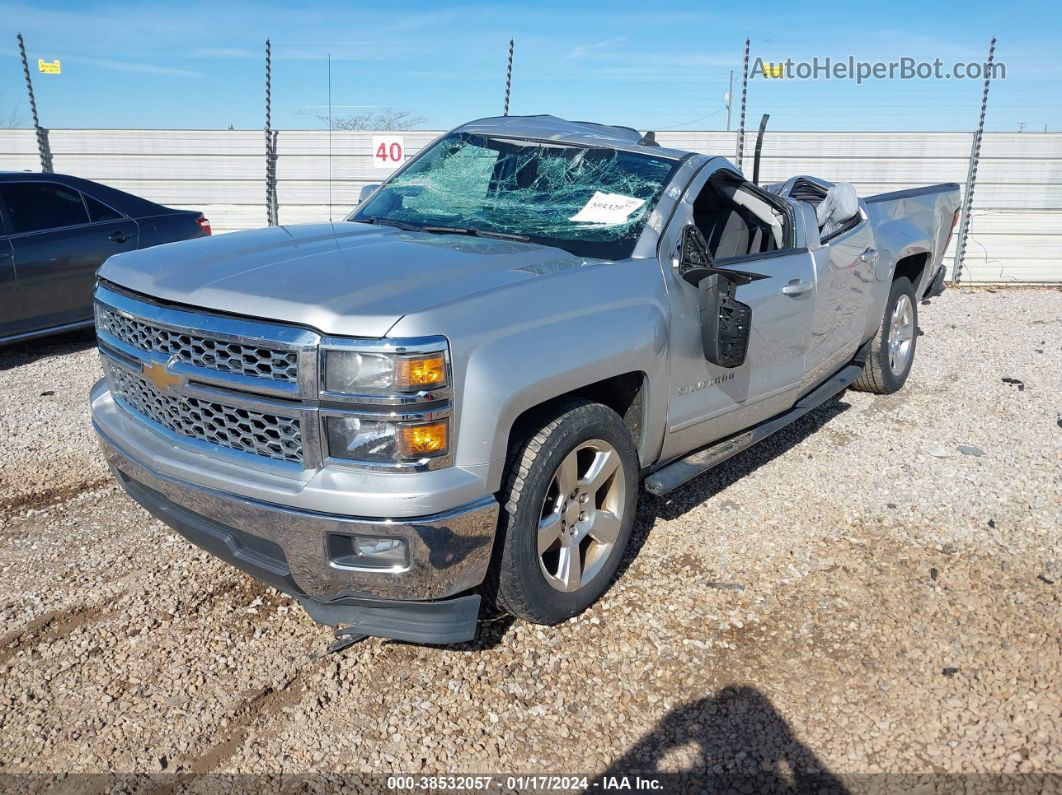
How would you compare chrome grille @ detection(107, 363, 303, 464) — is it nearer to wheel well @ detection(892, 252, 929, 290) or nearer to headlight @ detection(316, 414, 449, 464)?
headlight @ detection(316, 414, 449, 464)

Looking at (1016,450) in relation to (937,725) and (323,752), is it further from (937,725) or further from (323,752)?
(323,752)

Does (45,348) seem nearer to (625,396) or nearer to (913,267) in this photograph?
(625,396)

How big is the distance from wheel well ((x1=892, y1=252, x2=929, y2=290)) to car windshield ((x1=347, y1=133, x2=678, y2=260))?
315 cm

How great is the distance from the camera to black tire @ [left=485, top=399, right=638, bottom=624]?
2.87 m

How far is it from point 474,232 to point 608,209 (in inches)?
23.3

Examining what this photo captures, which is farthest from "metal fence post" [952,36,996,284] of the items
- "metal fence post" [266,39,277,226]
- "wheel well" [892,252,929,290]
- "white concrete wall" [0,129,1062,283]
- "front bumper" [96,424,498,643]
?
"front bumper" [96,424,498,643]

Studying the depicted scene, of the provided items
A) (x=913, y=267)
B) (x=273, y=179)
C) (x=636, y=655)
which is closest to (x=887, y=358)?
(x=913, y=267)

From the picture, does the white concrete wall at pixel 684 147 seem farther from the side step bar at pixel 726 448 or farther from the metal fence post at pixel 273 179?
the side step bar at pixel 726 448

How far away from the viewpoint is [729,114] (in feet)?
38.0

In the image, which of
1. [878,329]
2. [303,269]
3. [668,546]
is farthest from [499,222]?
[878,329]

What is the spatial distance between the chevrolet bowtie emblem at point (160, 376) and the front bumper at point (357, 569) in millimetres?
313

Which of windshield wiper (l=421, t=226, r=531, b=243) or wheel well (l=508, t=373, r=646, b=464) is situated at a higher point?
windshield wiper (l=421, t=226, r=531, b=243)

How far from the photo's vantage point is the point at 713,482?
15.6ft

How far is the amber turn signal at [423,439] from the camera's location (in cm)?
252
